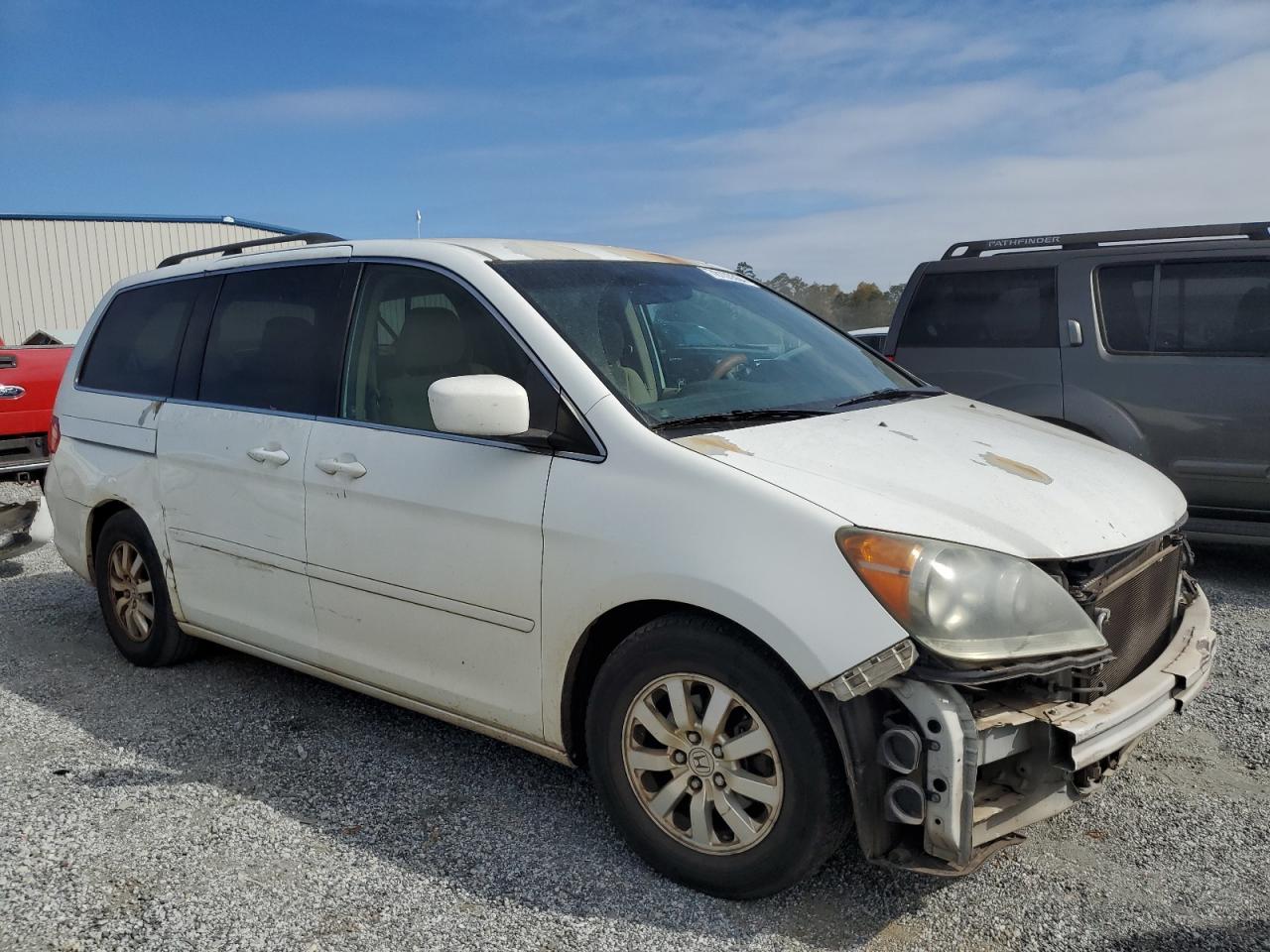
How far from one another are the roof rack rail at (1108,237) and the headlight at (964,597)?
4.54m

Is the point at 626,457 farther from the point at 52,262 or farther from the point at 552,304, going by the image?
the point at 52,262

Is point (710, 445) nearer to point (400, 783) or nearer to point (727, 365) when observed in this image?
point (727, 365)

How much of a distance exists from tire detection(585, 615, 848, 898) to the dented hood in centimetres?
45

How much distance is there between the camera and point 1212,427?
230 inches

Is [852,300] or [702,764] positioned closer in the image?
[702,764]

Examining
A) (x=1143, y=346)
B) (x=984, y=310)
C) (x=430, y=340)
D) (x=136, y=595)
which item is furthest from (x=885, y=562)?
(x=984, y=310)

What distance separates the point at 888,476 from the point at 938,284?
4747 mm

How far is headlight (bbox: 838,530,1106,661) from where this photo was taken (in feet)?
7.80

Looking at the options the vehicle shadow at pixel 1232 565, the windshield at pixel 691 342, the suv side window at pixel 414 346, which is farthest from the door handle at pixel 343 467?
the vehicle shadow at pixel 1232 565

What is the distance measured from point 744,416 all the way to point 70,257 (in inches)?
1075

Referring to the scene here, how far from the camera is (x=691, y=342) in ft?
11.5

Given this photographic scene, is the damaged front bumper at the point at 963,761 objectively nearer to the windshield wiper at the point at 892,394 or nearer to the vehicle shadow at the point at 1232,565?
the windshield wiper at the point at 892,394

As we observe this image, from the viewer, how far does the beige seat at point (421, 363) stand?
3.40m

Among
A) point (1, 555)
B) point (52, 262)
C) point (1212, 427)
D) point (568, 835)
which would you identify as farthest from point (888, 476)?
point (52, 262)
